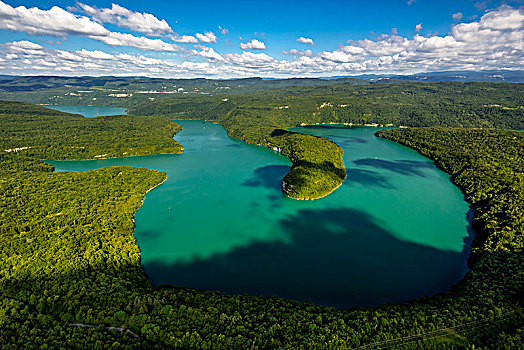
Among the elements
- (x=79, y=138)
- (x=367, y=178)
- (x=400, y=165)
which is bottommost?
(x=400, y=165)

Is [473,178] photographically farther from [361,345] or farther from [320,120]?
[320,120]

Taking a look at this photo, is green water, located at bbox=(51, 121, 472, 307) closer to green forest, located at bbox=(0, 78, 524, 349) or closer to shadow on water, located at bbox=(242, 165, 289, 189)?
shadow on water, located at bbox=(242, 165, 289, 189)

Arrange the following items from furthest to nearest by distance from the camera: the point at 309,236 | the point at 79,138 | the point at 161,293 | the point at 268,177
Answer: the point at 79,138, the point at 268,177, the point at 309,236, the point at 161,293

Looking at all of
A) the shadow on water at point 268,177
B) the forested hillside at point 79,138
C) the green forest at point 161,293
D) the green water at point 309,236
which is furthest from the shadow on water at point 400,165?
the forested hillside at point 79,138

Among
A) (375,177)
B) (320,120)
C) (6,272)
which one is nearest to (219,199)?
(6,272)

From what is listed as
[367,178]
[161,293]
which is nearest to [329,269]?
[161,293]

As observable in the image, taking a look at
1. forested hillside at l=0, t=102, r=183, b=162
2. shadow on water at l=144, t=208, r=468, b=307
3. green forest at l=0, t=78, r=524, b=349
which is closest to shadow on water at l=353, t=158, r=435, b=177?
green forest at l=0, t=78, r=524, b=349

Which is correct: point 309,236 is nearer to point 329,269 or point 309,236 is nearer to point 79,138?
point 329,269
